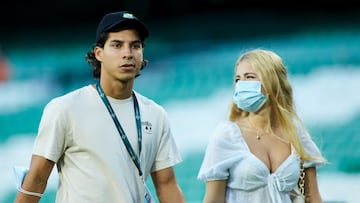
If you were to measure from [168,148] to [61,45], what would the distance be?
7664 millimetres

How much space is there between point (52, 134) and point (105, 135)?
26 cm

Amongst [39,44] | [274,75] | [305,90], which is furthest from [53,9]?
[274,75]

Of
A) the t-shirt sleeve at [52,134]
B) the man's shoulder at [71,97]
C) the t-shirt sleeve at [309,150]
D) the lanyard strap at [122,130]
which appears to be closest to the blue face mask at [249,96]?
the t-shirt sleeve at [309,150]

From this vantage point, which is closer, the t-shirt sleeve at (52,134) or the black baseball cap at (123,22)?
the t-shirt sleeve at (52,134)

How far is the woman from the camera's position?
5.47m

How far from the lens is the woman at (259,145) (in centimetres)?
547

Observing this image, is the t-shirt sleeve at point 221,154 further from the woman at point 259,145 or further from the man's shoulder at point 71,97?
the man's shoulder at point 71,97

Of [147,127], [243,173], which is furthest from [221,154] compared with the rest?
[147,127]

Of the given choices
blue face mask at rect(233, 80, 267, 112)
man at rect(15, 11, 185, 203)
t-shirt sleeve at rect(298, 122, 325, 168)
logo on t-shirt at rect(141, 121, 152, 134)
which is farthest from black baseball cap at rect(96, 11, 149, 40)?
t-shirt sleeve at rect(298, 122, 325, 168)

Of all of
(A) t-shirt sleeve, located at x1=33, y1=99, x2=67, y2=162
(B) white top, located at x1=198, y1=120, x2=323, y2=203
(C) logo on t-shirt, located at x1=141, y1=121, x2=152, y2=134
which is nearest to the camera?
(A) t-shirt sleeve, located at x1=33, y1=99, x2=67, y2=162

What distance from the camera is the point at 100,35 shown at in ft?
16.4

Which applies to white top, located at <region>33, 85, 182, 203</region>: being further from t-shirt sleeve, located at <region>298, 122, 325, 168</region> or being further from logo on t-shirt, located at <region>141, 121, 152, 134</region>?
t-shirt sleeve, located at <region>298, 122, 325, 168</region>

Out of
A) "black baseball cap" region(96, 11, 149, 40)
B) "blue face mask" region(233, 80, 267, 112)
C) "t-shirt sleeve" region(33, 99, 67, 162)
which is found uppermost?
"black baseball cap" region(96, 11, 149, 40)

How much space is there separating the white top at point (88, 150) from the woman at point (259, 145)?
0.70 meters
